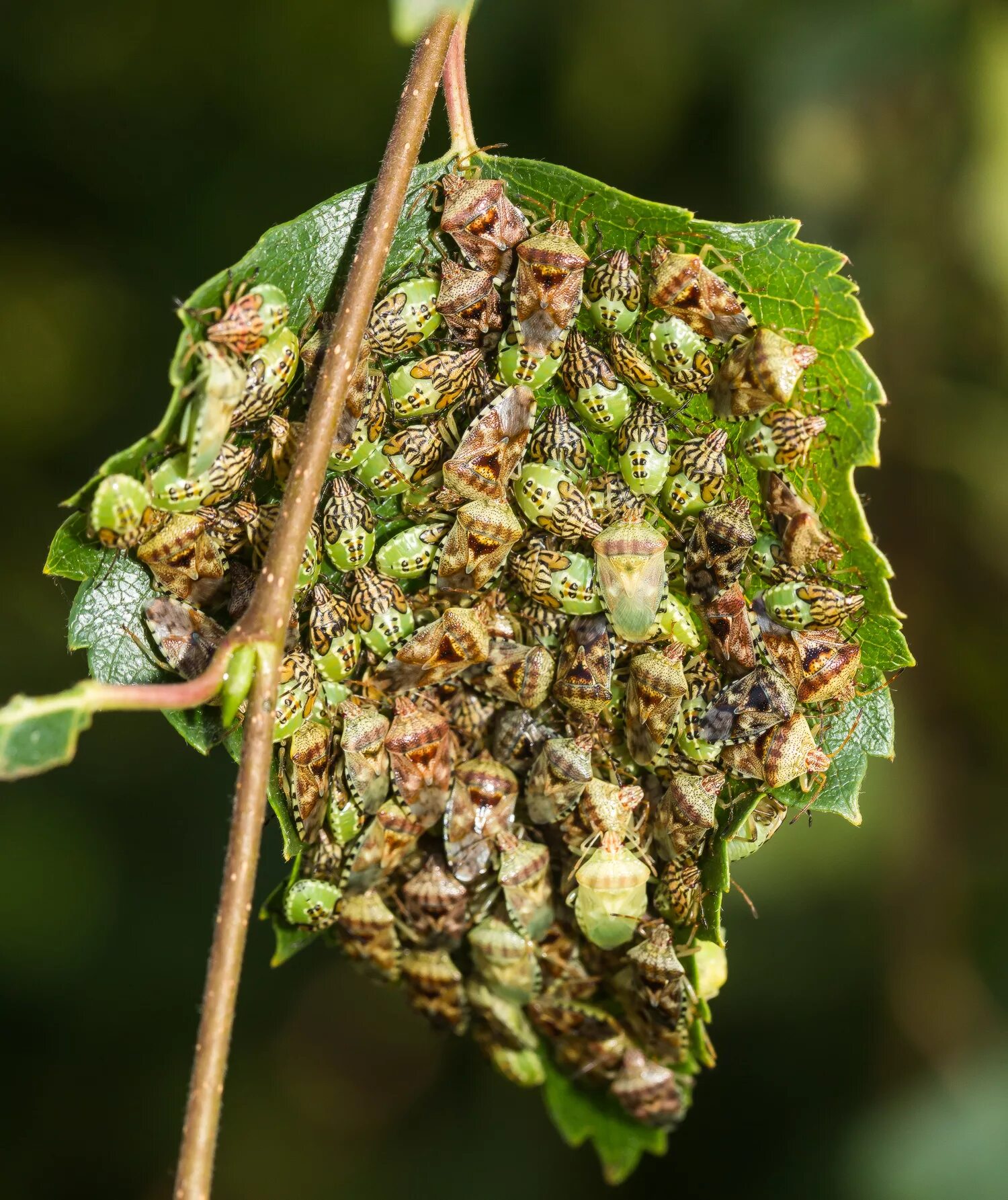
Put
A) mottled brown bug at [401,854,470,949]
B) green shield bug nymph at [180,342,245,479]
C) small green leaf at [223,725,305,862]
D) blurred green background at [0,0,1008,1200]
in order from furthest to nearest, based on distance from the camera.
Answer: blurred green background at [0,0,1008,1200] < mottled brown bug at [401,854,470,949] < small green leaf at [223,725,305,862] < green shield bug nymph at [180,342,245,479]

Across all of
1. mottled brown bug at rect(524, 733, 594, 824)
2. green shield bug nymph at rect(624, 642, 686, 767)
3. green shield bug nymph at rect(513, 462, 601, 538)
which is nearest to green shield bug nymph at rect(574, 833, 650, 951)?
mottled brown bug at rect(524, 733, 594, 824)

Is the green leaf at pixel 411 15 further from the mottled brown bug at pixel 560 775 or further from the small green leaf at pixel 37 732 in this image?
the mottled brown bug at pixel 560 775

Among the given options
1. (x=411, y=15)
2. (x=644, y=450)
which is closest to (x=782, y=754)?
(x=644, y=450)

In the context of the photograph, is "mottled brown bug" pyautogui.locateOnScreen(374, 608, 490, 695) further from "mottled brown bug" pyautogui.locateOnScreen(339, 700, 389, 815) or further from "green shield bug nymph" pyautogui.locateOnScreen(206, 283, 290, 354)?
"green shield bug nymph" pyautogui.locateOnScreen(206, 283, 290, 354)

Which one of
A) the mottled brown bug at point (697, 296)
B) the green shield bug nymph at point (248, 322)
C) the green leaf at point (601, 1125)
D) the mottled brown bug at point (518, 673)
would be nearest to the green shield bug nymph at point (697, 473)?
the mottled brown bug at point (697, 296)

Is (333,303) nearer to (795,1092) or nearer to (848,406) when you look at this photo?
(848,406)

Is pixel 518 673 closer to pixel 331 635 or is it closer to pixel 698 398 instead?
pixel 331 635

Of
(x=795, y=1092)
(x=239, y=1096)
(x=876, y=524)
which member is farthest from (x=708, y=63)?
(x=239, y=1096)
